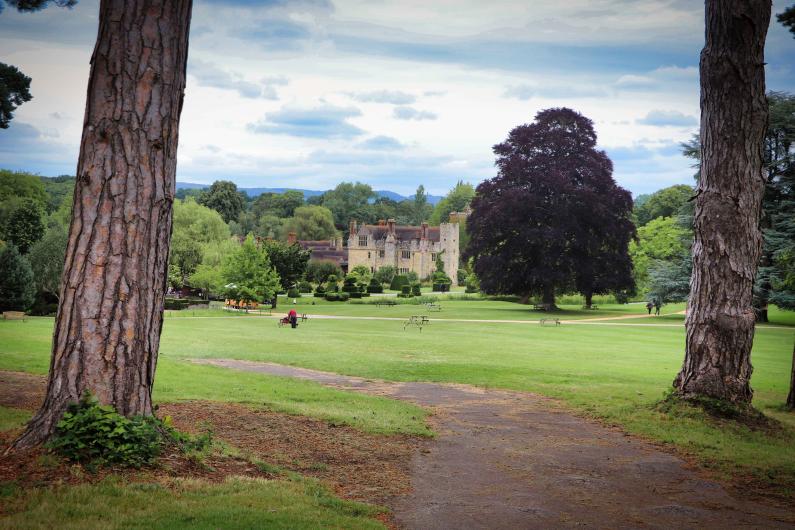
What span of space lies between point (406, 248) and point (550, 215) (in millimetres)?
58301

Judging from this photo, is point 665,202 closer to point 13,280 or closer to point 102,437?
point 13,280

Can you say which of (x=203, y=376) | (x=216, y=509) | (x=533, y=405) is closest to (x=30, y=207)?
(x=203, y=376)

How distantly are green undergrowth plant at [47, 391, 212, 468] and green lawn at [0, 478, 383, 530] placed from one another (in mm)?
432

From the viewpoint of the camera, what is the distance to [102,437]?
627 cm

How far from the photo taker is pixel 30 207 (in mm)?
62062

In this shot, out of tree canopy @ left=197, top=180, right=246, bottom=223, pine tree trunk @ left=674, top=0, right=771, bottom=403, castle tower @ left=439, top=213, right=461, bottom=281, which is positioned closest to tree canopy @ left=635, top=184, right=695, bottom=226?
castle tower @ left=439, top=213, right=461, bottom=281

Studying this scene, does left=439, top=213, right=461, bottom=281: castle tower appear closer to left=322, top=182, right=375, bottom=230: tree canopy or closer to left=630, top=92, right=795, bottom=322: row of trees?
left=322, top=182, right=375, bottom=230: tree canopy

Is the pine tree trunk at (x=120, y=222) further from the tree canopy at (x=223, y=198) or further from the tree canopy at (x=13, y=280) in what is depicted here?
the tree canopy at (x=223, y=198)

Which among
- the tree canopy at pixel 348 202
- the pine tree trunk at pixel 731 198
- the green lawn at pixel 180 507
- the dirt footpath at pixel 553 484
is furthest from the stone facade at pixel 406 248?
the green lawn at pixel 180 507

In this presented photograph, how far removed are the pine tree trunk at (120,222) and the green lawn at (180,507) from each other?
1094 mm

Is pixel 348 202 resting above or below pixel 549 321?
above

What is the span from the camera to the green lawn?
5055 millimetres

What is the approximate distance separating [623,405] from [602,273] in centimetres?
4043

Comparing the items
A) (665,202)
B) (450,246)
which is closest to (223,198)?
(450,246)
